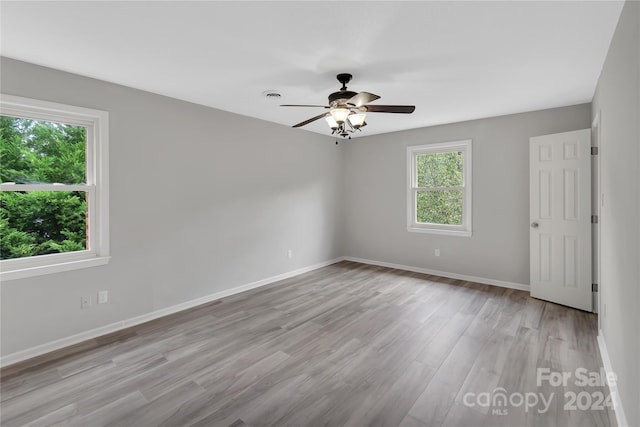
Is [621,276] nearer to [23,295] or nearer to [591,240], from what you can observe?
[591,240]

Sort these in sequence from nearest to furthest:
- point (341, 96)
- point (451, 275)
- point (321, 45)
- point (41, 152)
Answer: point (321, 45) < point (341, 96) < point (41, 152) < point (451, 275)

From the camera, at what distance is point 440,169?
5098 mm

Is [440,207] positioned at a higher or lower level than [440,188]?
lower

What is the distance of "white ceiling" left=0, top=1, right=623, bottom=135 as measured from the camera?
189cm

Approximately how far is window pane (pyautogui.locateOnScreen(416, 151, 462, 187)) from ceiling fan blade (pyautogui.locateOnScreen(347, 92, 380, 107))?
2919mm

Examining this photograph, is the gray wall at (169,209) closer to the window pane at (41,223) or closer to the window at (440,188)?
the window pane at (41,223)

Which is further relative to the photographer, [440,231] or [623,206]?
[440,231]

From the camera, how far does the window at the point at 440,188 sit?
482 cm

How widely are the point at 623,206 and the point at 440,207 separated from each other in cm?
334

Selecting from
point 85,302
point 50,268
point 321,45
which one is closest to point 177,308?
point 85,302

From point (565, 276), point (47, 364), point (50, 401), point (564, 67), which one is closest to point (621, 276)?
point (564, 67)

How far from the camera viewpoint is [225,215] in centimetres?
411

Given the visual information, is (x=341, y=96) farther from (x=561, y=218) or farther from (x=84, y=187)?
(x=561, y=218)

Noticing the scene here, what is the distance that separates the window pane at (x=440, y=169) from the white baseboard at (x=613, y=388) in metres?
2.79
